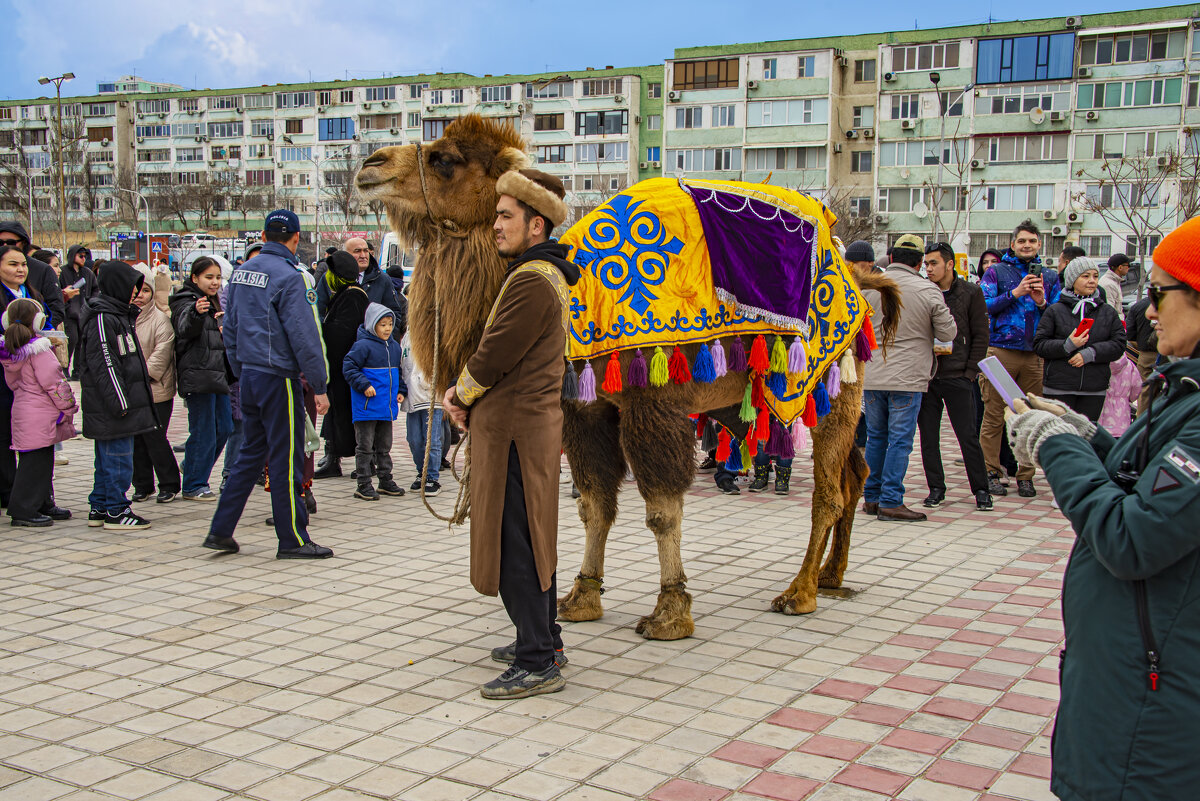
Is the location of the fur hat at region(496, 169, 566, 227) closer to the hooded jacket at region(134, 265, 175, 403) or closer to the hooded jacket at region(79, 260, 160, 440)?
the hooded jacket at region(79, 260, 160, 440)

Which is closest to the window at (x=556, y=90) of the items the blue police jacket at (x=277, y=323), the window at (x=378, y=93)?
the window at (x=378, y=93)

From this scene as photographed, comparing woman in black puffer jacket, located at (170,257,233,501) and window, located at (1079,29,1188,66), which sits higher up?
window, located at (1079,29,1188,66)

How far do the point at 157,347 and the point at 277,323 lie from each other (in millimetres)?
2552

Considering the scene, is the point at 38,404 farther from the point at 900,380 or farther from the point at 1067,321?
the point at 1067,321

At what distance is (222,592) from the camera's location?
6.14 metres

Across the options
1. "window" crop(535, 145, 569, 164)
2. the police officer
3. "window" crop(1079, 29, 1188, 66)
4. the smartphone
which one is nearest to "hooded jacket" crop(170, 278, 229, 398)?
the police officer

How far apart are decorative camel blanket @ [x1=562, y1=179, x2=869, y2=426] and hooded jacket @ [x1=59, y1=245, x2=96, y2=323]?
6.18m

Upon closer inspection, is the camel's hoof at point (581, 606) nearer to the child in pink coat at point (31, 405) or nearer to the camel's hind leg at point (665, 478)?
the camel's hind leg at point (665, 478)

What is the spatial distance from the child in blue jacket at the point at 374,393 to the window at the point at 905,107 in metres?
51.5

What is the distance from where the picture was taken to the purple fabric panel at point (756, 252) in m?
5.34

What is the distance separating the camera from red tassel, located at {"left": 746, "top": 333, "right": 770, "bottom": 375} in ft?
18.0

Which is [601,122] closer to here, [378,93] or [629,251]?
[378,93]

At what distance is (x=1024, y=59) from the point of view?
52406mm

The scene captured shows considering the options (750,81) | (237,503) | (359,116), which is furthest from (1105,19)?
(237,503)
